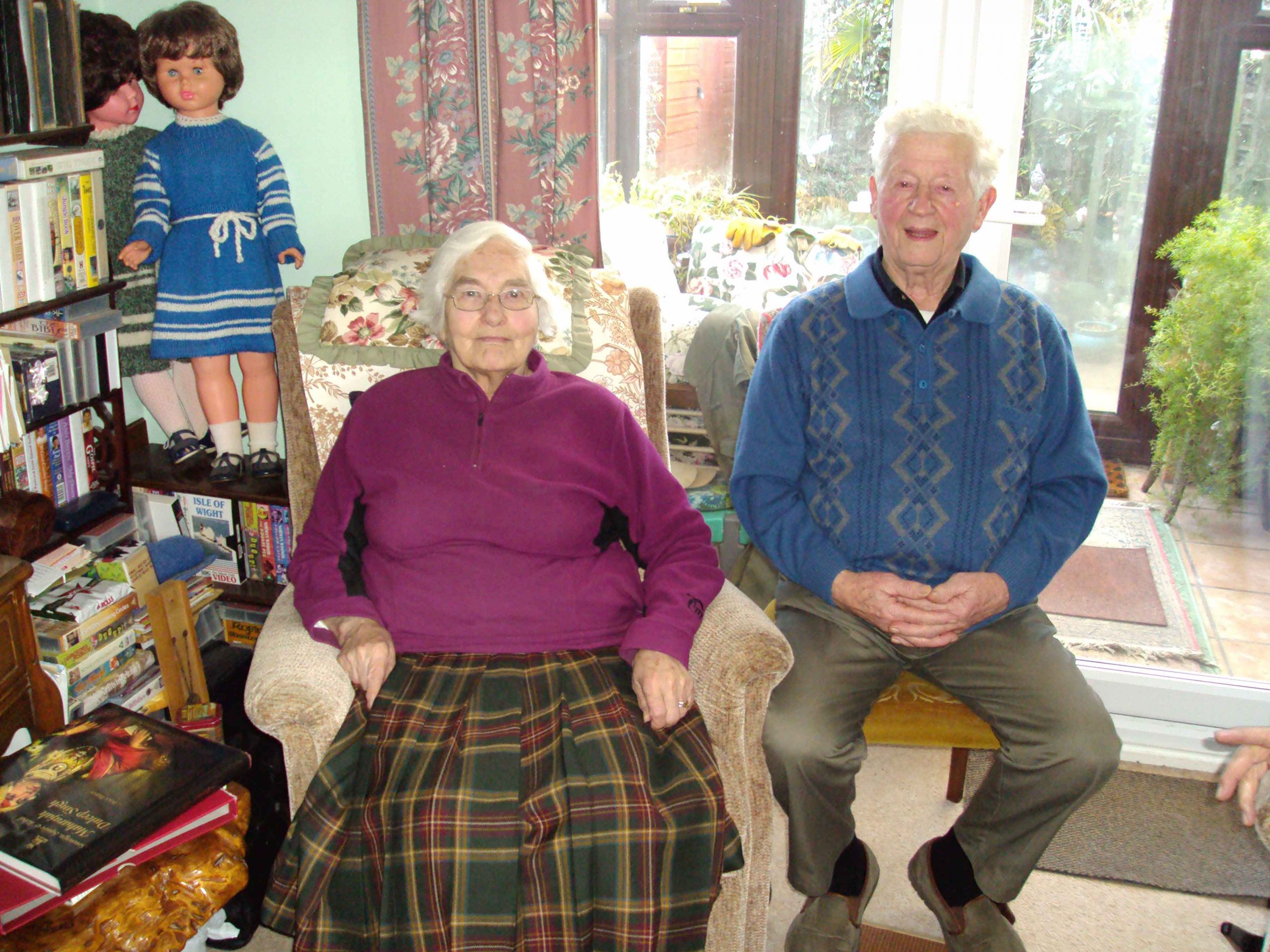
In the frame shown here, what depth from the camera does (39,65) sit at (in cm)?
190

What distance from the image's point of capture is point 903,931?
178cm

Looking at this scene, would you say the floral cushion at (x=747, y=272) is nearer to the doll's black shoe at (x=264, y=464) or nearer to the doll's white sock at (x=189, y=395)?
the doll's black shoe at (x=264, y=464)

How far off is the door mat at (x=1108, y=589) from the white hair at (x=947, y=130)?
1239mm

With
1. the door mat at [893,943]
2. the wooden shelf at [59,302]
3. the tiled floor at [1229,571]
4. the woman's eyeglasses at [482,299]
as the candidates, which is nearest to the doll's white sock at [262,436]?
the wooden shelf at [59,302]

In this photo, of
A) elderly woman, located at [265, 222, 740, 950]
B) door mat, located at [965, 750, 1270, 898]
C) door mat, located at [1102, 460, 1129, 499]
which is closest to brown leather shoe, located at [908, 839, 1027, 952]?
door mat, located at [965, 750, 1270, 898]

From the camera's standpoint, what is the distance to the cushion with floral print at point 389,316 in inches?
75.9

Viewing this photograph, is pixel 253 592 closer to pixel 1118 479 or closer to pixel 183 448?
pixel 183 448

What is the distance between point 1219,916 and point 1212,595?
0.94m

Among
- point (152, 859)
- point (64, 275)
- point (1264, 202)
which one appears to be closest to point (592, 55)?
point (64, 275)

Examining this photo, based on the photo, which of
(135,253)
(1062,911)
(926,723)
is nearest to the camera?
(926,723)

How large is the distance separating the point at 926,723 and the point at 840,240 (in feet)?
4.98

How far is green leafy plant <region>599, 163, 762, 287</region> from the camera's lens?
2.81 metres

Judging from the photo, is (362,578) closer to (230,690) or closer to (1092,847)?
(230,690)

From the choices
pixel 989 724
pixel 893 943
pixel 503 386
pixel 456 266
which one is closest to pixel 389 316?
pixel 456 266
